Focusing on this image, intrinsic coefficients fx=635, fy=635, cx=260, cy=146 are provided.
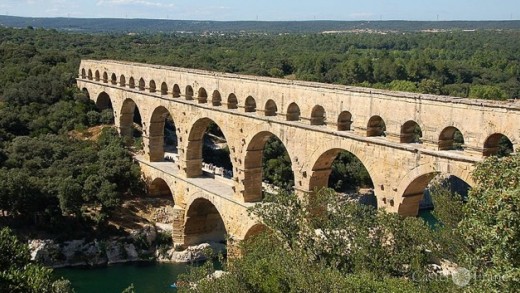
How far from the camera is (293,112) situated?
2152 cm

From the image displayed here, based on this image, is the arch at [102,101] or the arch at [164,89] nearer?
the arch at [164,89]

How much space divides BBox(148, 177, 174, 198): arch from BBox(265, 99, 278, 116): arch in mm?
10430

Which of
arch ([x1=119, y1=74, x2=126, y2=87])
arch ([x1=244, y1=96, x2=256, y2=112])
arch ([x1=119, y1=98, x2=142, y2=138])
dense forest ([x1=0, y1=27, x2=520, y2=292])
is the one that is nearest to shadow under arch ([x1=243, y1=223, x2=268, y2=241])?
dense forest ([x1=0, y1=27, x2=520, y2=292])

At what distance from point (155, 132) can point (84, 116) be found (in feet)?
31.0

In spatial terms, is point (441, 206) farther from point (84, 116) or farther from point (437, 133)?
point (84, 116)

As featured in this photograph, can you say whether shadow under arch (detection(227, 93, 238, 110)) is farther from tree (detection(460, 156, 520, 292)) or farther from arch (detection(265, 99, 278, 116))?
tree (detection(460, 156, 520, 292))

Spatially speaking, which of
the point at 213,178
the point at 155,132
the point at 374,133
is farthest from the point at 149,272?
the point at 374,133

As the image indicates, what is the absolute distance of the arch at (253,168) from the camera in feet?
77.9

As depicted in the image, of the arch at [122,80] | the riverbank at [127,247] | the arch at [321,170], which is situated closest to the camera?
the arch at [321,170]

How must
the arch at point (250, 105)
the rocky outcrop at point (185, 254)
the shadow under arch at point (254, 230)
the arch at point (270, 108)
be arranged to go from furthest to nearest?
the rocky outcrop at point (185, 254) < the arch at point (250, 105) < the shadow under arch at point (254, 230) < the arch at point (270, 108)

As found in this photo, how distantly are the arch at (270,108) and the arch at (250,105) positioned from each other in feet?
4.07

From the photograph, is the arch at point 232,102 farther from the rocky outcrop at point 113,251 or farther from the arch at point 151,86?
the arch at point 151,86

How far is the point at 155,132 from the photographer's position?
104 ft

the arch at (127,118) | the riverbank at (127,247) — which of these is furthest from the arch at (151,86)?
the riverbank at (127,247)
